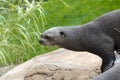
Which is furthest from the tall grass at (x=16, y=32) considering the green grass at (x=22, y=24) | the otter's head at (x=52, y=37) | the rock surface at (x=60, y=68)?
the otter's head at (x=52, y=37)

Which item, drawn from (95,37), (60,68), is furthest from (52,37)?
(60,68)

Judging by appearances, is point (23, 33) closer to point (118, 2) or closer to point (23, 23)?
point (23, 23)

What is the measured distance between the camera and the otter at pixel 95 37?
5.08 m

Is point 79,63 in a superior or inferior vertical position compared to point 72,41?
inferior

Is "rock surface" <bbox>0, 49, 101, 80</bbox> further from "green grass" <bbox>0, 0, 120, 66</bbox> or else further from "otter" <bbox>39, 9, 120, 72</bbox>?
"green grass" <bbox>0, 0, 120, 66</bbox>

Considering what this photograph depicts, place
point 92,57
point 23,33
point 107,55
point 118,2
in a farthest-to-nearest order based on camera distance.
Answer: point 118,2 < point 23,33 < point 92,57 < point 107,55

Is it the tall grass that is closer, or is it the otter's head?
the otter's head

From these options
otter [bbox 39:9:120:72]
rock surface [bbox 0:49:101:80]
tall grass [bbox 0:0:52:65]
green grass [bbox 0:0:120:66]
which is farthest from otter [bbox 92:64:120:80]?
tall grass [bbox 0:0:52:65]

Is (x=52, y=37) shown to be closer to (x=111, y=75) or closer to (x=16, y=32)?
(x=111, y=75)

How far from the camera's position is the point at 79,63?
5695 millimetres

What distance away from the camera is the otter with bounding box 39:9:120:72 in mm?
5082

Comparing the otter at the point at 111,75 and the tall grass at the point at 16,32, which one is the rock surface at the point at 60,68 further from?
the otter at the point at 111,75

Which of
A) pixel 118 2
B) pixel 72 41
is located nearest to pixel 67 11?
pixel 118 2

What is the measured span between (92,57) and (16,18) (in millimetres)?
1848
